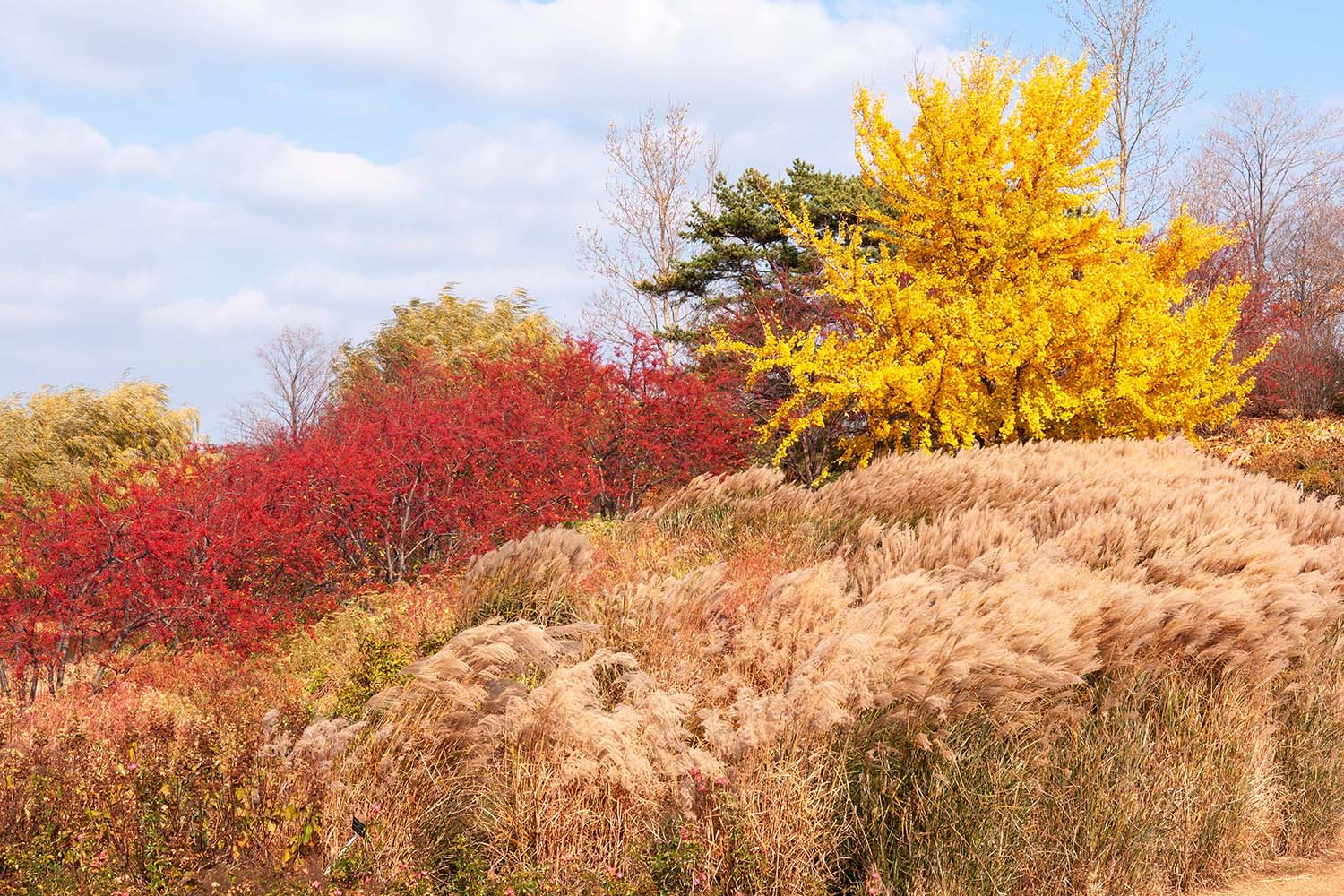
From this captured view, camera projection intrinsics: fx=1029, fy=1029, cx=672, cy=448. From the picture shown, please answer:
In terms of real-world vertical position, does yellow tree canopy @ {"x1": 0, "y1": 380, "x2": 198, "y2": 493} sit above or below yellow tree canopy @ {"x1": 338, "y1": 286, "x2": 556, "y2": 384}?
below

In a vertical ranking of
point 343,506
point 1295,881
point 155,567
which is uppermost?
point 343,506

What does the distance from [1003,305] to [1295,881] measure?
7.89m

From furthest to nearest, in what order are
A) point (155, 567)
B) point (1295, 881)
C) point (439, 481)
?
point (439, 481)
point (155, 567)
point (1295, 881)

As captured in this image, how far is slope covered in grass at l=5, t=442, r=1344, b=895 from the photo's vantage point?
384cm

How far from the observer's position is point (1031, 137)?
13641 mm

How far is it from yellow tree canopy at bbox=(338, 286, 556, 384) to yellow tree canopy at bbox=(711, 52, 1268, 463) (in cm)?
1646

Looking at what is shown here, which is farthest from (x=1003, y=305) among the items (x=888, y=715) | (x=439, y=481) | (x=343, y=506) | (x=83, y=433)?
(x=83, y=433)

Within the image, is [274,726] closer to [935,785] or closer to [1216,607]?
[935,785]

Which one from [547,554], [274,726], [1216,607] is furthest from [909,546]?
[274,726]

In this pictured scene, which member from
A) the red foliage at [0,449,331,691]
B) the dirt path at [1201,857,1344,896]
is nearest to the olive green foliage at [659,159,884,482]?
the red foliage at [0,449,331,691]

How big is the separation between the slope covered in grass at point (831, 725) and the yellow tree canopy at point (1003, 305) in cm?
557

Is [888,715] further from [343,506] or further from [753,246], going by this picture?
[753,246]

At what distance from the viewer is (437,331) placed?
Result: 98.8 ft

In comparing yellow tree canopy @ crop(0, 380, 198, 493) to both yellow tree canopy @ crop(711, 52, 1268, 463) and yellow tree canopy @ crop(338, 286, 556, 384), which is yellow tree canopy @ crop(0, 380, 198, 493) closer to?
yellow tree canopy @ crop(338, 286, 556, 384)
